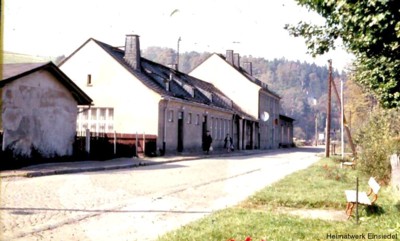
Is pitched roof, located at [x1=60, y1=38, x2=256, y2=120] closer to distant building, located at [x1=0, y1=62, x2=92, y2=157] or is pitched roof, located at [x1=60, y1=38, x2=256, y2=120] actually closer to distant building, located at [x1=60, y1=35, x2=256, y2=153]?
distant building, located at [x1=60, y1=35, x2=256, y2=153]

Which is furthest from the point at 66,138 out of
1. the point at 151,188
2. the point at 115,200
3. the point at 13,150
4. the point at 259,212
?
the point at 259,212

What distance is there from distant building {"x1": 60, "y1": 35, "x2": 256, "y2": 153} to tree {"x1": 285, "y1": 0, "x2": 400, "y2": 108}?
20.3 metres

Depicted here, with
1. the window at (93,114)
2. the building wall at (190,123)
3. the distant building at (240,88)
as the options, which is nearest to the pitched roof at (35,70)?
the building wall at (190,123)

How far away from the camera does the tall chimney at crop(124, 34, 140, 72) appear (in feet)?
110

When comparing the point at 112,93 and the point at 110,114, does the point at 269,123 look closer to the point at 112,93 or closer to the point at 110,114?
the point at 110,114

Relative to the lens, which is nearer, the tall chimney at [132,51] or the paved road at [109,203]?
the paved road at [109,203]


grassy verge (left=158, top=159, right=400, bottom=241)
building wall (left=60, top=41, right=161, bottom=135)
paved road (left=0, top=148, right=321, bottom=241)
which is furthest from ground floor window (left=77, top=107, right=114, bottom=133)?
grassy verge (left=158, top=159, right=400, bottom=241)

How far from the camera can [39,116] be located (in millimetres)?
19656

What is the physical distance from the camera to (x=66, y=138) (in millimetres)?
21781

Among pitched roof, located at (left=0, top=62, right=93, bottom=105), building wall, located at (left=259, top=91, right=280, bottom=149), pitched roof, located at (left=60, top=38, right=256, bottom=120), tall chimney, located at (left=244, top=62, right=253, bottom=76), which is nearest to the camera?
pitched roof, located at (left=0, top=62, right=93, bottom=105)

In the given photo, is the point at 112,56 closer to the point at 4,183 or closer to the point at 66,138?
the point at 66,138

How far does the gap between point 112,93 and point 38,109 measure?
1193cm

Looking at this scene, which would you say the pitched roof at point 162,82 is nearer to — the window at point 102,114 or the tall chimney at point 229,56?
the window at point 102,114

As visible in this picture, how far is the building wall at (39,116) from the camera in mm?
17828
